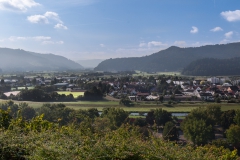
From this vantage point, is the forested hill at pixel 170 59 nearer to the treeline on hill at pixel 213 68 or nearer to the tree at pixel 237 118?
the treeline on hill at pixel 213 68

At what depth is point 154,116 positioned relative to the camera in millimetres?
16891

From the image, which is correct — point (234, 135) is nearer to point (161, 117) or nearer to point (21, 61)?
point (161, 117)

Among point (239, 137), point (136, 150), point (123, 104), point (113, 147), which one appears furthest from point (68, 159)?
point (123, 104)

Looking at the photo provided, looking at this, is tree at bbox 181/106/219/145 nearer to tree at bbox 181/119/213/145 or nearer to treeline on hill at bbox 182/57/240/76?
tree at bbox 181/119/213/145

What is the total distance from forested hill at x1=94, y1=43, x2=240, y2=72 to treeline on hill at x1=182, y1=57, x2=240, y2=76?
24.0 meters

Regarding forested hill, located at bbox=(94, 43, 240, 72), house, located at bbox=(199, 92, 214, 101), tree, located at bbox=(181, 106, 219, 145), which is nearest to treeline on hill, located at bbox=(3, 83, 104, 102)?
tree, located at bbox=(181, 106, 219, 145)

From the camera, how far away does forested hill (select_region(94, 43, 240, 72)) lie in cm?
11540

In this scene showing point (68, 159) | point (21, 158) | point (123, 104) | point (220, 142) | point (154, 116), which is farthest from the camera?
point (123, 104)

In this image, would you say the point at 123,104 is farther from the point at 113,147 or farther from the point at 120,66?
the point at 120,66

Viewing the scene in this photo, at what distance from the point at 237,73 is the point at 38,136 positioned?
274 feet

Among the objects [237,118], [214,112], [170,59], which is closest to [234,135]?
[237,118]

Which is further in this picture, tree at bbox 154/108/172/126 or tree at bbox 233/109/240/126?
tree at bbox 154/108/172/126

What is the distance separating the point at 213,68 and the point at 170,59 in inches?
1695

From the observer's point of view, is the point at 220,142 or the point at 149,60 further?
the point at 149,60
